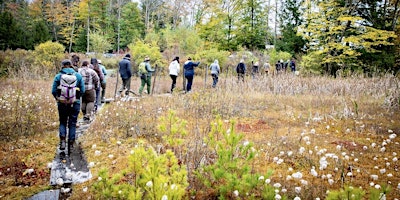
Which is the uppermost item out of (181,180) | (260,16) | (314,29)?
(260,16)

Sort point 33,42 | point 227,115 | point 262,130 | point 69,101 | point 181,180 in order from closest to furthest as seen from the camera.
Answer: point 181,180 → point 69,101 → point 262,130 → point 227,115 → point 33,42

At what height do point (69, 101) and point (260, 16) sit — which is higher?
point (260, 16)

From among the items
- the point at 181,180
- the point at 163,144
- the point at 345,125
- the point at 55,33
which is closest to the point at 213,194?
the point at 181,180

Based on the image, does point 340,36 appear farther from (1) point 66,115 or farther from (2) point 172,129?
(2) point 172,129

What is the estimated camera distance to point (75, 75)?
5.66 metres

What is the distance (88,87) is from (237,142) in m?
5.51

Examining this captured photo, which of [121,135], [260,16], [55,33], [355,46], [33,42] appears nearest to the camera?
[121,135]

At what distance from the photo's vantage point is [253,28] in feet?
97.9

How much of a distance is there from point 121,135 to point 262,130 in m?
3.69

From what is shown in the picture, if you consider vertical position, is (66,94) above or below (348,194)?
above

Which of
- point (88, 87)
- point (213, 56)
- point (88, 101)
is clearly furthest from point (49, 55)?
point (88, 87)

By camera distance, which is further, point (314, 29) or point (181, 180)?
point (314, 29)

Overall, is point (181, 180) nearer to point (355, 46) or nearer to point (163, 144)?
point (163, 144)

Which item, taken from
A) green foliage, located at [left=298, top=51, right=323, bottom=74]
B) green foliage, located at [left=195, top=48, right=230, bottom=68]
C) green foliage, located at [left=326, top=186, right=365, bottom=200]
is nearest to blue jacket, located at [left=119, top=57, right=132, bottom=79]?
green foliage, located at [left=326, top=186, right=365, bottom=200]
